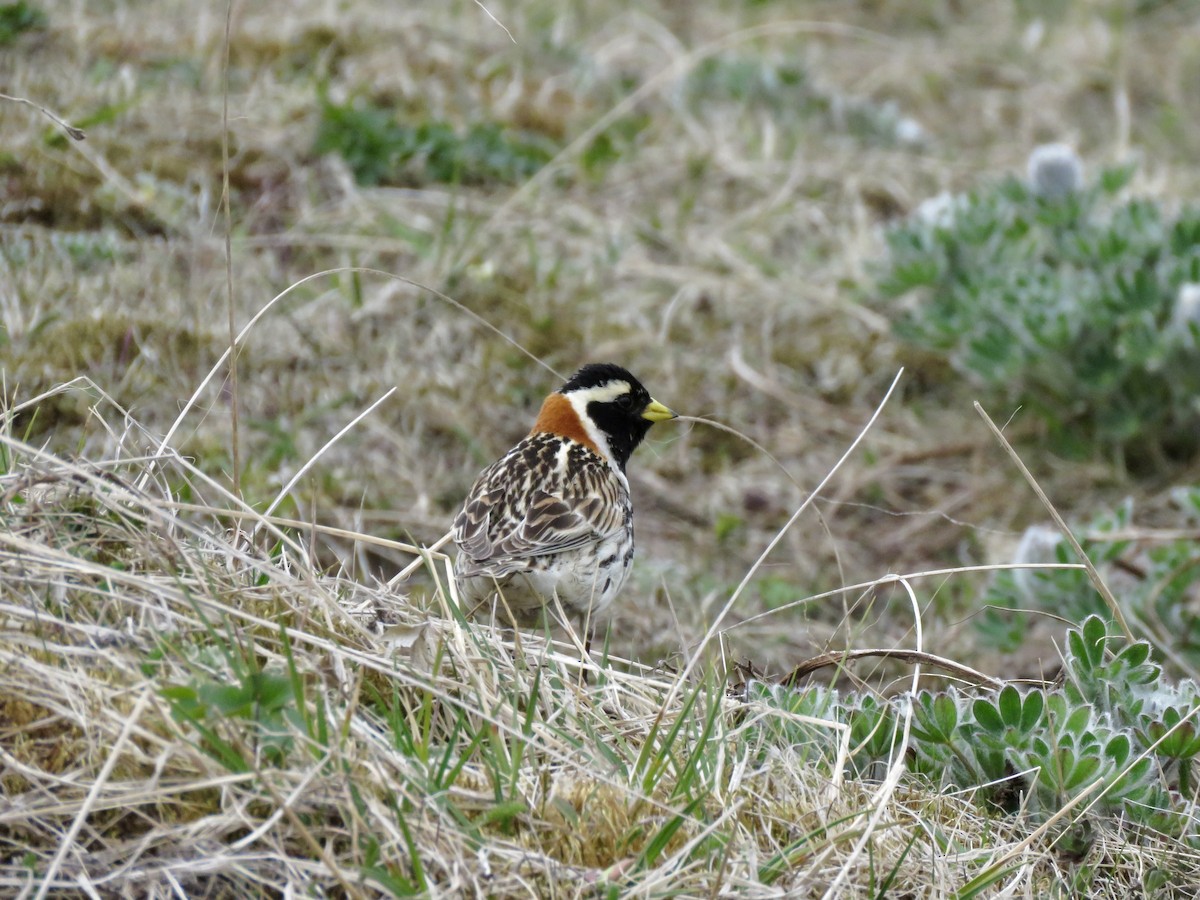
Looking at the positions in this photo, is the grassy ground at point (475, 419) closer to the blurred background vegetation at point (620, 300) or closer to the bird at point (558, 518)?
the blurred background vegetation at point (620, 300)

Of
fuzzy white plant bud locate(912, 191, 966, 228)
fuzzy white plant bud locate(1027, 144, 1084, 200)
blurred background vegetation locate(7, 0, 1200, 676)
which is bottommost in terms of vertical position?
blurred background vegetation locate(7, 0, 1200, 676)

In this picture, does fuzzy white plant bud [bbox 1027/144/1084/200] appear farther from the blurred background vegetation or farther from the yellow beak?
the yellow beak

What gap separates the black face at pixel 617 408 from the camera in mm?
5211

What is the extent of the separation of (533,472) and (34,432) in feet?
6.27

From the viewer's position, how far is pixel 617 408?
5.36 m

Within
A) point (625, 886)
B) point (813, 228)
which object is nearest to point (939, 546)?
point (813, 228)

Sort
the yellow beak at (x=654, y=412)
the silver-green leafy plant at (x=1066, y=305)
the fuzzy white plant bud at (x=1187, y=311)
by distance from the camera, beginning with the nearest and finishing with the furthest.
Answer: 1. the yellow beak at (x=654, y=412)
2. the fuzzy white plant bud at (x=1187, y=311)
3. the silver-green leafy plant at (x=1066, y=305)

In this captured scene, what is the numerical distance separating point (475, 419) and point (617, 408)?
52.9 inches

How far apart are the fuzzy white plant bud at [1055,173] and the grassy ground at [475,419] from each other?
107 cm

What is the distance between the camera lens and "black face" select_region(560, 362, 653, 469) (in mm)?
5211

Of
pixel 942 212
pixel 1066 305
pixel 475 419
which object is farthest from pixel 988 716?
pixel 942 212

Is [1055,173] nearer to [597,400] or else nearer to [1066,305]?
[1066,305]

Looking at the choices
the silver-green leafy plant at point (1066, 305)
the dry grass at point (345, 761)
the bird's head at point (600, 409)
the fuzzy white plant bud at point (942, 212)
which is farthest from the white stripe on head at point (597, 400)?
the fuzzy white plant bud at point (942, 212)

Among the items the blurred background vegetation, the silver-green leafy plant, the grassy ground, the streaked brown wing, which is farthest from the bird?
the silver-green leafy plant
